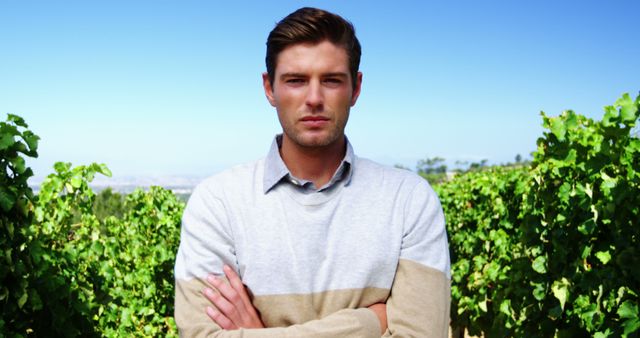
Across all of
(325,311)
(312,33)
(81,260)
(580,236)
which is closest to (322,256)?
(325,311)

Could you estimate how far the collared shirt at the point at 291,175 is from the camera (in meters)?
2.68

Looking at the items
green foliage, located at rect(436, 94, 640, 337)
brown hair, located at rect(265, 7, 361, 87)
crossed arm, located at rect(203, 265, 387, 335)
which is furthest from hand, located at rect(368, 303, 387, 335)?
green foliage, located at rect(436, 94, 640, 337)

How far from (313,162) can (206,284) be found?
0.68 metres

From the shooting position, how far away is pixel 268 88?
2857 millimetres

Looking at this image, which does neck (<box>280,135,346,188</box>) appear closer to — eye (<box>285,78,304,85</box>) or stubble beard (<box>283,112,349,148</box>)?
stubble beard (<box>283,112,349,148</box>)

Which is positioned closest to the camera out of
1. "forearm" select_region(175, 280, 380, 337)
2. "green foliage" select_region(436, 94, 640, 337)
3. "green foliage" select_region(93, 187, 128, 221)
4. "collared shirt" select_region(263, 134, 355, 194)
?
"forearm" select_region(175, 280, 380, 337)

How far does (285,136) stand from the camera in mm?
2797

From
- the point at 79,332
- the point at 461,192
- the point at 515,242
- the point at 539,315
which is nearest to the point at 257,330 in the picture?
the point at 79,332

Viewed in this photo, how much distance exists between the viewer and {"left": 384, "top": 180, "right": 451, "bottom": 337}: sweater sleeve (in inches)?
102

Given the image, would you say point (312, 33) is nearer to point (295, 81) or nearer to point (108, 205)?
point (295, 81)

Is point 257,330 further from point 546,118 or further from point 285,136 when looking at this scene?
point 546,118

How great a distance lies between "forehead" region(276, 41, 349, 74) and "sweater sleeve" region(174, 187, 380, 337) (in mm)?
652

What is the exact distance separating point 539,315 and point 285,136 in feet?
9.23

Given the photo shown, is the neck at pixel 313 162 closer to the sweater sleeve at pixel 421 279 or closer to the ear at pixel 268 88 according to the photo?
the ear at pixel 268 88
